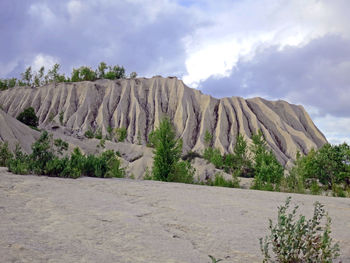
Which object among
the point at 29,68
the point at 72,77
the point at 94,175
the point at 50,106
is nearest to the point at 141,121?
the point at 50,106

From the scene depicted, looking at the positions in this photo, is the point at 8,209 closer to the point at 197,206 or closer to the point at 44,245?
the point at 44,245

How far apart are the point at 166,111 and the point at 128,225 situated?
6233 centimetres

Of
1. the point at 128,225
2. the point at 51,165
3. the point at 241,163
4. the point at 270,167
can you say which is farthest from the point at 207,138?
the point at 128,225

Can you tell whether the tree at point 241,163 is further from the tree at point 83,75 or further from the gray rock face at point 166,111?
the tree at point 83,75

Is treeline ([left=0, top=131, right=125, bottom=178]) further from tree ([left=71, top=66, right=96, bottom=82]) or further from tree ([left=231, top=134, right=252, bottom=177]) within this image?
tree ([left=71, top=66, right=96, bottom=82])

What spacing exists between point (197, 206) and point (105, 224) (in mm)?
2194

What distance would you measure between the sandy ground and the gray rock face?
2023 inches

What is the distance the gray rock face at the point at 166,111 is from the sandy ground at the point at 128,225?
A: 5138 centimetres

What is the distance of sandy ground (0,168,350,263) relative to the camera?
3240 mm

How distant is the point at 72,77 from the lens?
3098 inches

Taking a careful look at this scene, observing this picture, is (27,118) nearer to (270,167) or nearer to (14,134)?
(14,134)

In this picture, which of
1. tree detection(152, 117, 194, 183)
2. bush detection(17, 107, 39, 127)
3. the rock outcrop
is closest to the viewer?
tree detection(152, 117, 194, 183)

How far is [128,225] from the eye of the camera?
428 centimetres

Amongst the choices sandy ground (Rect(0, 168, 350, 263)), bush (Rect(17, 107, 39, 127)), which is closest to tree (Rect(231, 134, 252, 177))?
bush (Rect(17, 107, 39, 127))
